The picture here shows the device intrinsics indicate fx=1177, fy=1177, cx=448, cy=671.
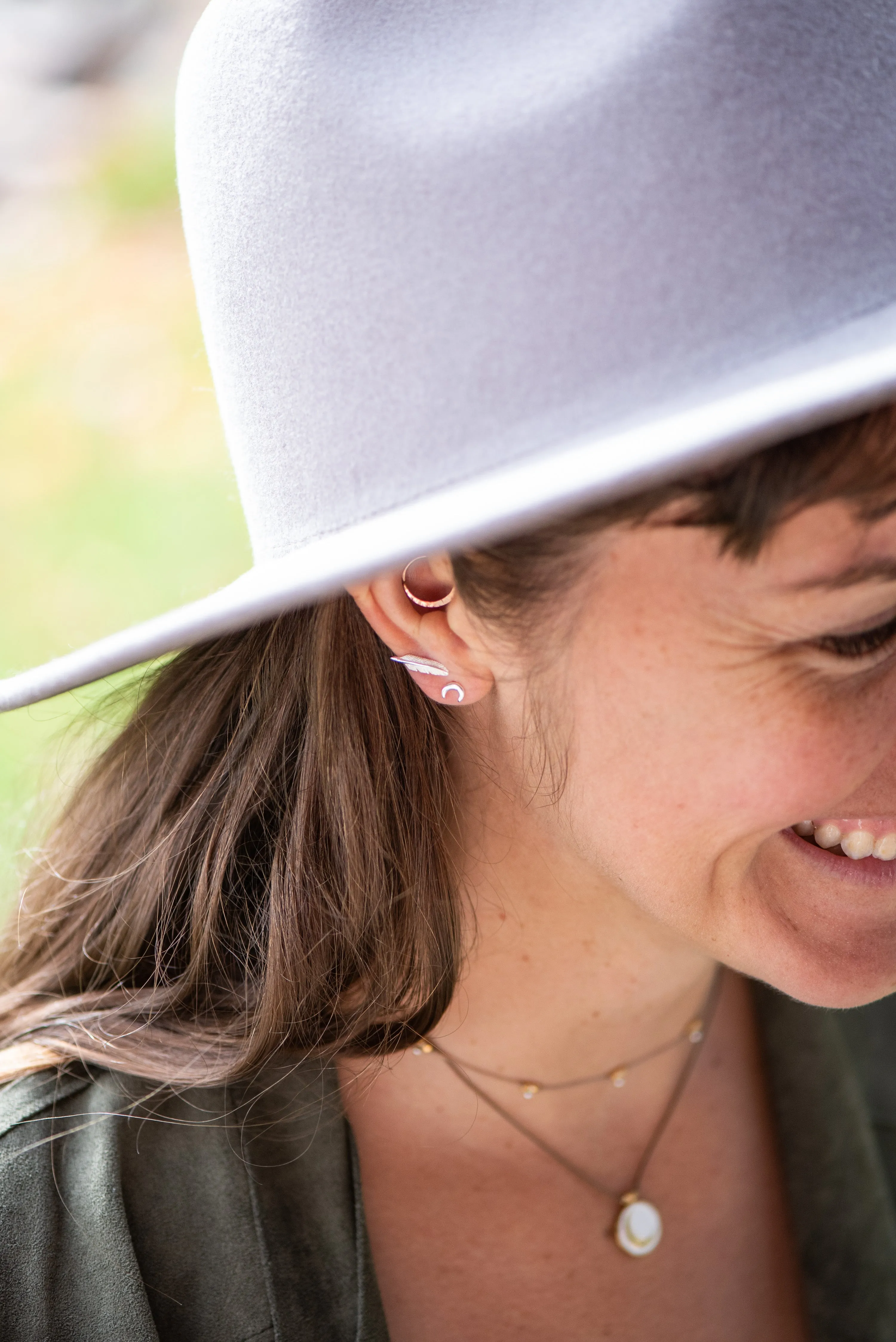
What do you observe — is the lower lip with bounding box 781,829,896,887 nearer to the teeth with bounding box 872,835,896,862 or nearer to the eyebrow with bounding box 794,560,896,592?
the teeth with bounding box 872,835,896,862

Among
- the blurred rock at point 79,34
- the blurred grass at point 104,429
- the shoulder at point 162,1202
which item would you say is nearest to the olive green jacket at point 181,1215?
the shoulder at point 162,1202

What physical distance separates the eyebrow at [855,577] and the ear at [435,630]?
0.29 m

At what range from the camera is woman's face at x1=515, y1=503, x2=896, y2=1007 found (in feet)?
2.90

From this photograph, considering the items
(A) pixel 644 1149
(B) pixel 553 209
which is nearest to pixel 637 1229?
(A) pixel 644 1149

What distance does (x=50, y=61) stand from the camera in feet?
14.8

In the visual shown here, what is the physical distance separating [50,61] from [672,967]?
448 centimetres

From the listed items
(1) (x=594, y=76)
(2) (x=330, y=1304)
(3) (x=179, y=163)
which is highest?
(3) (x=179, y=163)

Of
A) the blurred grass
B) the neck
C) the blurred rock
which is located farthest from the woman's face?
the blurred rock

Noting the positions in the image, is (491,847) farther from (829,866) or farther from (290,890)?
(829,866)

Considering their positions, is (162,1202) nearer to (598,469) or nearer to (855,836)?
(855,836)

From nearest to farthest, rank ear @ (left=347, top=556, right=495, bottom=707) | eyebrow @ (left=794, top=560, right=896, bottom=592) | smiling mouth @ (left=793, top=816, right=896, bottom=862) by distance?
eyebrow @ (left=794, top=560, right=896, bottom=592) < ear @ (left=347, top=556, right=495, bottom=707) < smiling mouth @ (left=793, top=816, right=896, bottom=862)

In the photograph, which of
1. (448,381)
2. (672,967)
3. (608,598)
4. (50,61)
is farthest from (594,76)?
A: (50,61)

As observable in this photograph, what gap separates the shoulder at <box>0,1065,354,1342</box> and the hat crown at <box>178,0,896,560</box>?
27.3 inches

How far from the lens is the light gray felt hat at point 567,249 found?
736mm
